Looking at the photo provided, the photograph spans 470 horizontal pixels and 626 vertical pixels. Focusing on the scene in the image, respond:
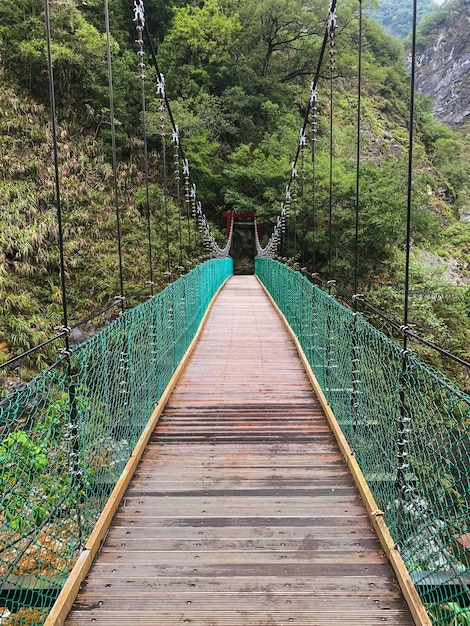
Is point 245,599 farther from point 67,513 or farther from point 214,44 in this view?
point 214,44

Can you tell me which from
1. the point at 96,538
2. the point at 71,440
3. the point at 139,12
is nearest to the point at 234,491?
the point at 96,538

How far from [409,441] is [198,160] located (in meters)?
11.4

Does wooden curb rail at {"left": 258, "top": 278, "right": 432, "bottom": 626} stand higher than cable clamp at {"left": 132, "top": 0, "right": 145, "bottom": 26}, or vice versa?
cable clamp at {"left": 132, "top": 0, "right": 145, "bottom": 26}

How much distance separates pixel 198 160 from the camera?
39.2ft

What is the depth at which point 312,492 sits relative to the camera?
1.83 meters

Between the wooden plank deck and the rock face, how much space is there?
2640 centimetres

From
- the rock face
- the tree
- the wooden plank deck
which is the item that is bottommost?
the wooden plank deck

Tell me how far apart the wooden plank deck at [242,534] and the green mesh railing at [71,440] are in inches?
5.2

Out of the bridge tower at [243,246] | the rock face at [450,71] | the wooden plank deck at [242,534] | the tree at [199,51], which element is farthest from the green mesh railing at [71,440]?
the rock face at [450,71]

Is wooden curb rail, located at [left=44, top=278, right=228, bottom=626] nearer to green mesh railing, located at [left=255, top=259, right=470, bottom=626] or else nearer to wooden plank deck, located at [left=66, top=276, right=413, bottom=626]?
wooden plank deck, located at [left=66, top=276, right=413, bottom=626]

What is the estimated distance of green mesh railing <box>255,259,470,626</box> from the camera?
1.17 m

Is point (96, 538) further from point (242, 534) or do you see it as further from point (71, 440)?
point (242, 534)

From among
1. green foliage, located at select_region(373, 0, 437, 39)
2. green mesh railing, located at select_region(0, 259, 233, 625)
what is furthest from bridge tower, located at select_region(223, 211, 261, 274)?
green foliage, located at select_region(373, 0, 437, 39)

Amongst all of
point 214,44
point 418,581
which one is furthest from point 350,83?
point 418,581
